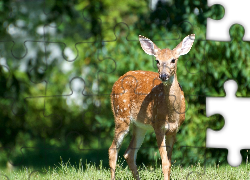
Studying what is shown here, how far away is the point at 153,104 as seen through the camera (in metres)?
6.16

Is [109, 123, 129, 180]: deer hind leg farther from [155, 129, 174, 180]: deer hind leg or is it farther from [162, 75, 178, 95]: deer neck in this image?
[162, 75, 178, 95]: deer neck

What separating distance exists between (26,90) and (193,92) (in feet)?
10.2

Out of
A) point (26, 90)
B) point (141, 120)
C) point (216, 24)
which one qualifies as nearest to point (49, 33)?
point (26, 90)

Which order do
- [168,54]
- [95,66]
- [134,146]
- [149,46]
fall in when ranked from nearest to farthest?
[168,54] < [149,46] < [134,146] < [95,66]

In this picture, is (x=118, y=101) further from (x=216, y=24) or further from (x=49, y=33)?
(x=49, y=33)

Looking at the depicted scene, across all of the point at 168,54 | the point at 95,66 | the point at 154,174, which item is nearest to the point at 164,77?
the point at 168,54

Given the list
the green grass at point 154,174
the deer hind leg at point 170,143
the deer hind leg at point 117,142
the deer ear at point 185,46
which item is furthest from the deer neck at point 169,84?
the green grass at point 154,174

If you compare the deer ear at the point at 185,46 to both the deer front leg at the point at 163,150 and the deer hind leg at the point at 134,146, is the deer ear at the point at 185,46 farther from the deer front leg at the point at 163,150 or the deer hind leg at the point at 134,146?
the deer hind leg at the point at 134,146

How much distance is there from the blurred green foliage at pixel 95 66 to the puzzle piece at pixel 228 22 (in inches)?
50.9

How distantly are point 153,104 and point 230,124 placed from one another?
4.03ft

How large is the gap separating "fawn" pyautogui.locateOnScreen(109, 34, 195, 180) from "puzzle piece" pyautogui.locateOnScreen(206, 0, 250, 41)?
316 mm

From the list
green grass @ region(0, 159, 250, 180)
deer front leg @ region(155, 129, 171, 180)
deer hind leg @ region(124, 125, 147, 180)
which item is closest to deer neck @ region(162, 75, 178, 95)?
deer front leg @ region(155, 129, 171, 180)

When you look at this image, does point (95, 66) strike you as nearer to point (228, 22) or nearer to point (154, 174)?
point (154, 174)

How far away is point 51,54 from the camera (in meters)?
8.50
